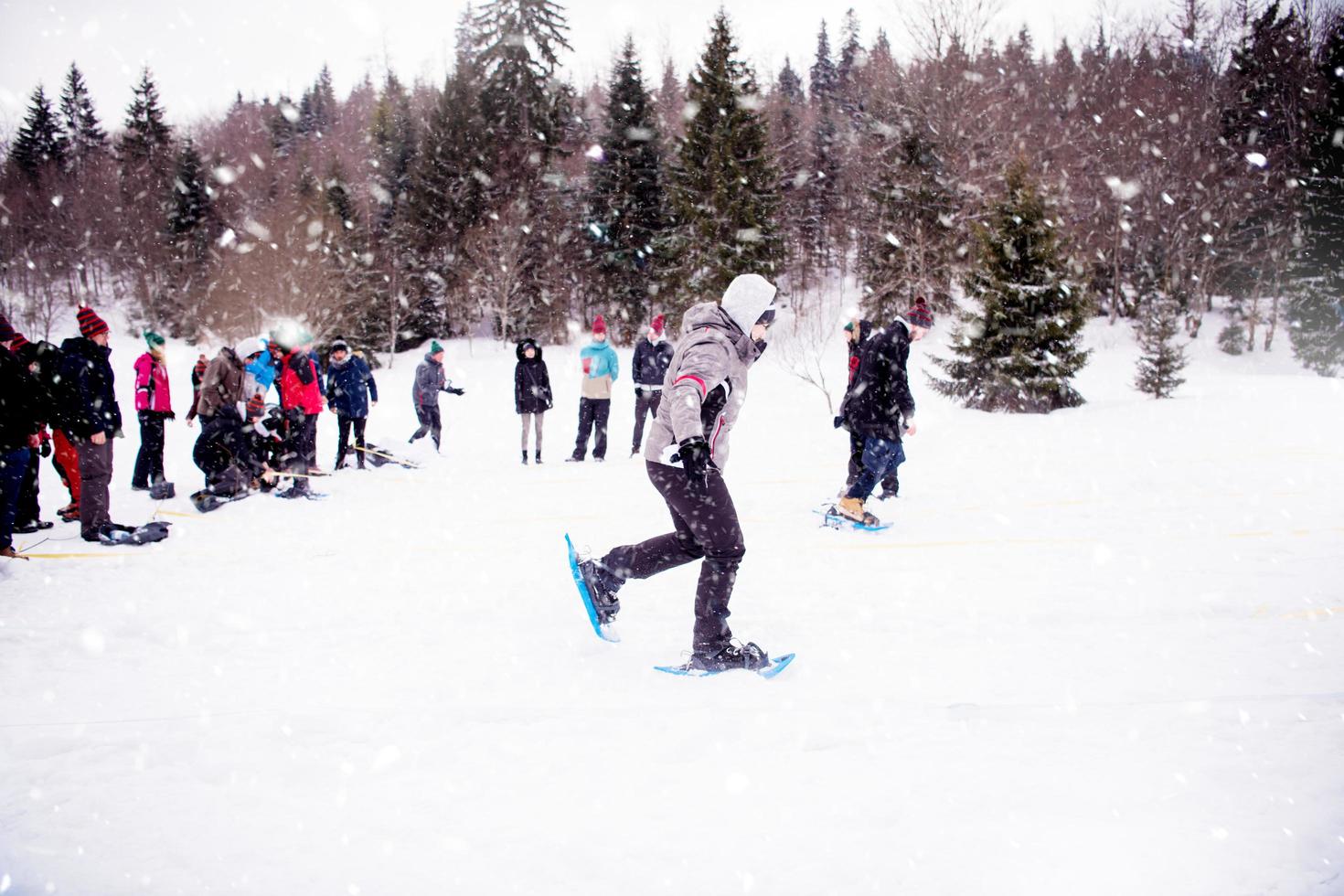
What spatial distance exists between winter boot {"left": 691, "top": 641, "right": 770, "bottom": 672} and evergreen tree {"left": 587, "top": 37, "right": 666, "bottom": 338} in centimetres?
3086

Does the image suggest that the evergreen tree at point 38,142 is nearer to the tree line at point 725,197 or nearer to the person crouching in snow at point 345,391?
the tree line at point 725,197

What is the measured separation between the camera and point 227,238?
131 feet

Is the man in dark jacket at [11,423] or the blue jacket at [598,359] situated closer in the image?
the man in dark jacket at [11,423]

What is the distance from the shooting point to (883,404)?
21.4 ft

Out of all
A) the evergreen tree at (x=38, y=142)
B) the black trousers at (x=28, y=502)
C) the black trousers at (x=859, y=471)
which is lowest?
the black trousers at (x=28, y=502)

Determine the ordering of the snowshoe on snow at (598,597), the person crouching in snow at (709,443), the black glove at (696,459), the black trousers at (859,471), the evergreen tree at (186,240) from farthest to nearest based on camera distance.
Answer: the evergreen tree at (186,240) < the black trousers at (859,471) < the snowshoe on snow at (598,597) < the person crouching in snow at (709,443) < the black glove at (696,459)

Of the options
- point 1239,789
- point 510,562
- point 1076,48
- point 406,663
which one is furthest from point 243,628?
point 1076,48

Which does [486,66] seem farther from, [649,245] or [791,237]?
[791,237]

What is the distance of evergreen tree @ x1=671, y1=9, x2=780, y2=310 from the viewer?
28.8m

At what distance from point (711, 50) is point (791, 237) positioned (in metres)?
11.7

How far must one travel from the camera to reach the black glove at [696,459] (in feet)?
10.6

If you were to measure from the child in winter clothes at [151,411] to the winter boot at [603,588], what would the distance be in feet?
23.3

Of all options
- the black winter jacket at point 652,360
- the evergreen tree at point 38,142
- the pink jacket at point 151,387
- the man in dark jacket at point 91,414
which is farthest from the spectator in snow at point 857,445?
the evergreen tree at point 38,142

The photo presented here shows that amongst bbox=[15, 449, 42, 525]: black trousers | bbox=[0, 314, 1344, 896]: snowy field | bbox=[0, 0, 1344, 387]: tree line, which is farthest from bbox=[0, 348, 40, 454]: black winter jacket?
bbox=[0, 0, 1344, 387]: tree line
